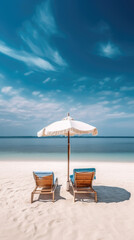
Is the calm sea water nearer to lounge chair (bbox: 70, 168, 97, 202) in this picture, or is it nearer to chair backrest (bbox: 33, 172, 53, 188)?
lounge chair (bbox: 70, 168, 97, 202)

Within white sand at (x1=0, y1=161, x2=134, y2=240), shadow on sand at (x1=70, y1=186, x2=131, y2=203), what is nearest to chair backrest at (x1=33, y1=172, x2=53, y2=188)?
white sand at (x1=0, y1=161, x2=134, y2=240)

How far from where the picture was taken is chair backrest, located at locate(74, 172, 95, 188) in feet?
12.9

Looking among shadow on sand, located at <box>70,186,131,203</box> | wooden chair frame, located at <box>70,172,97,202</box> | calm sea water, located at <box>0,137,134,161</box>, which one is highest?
wooden chair frame, located at <box>70,172,97,202</box>

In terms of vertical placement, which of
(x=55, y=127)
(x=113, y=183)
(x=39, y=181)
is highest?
(x=55, y=127)

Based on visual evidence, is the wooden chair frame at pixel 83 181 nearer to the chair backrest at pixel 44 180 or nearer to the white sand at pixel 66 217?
the white sand at pixel 66 217

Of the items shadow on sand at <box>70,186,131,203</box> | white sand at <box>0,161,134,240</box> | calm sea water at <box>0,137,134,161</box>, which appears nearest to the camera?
white sand at <box>0,161,134,240</box>

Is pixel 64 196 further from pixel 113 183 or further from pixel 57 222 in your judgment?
pixel 113 183

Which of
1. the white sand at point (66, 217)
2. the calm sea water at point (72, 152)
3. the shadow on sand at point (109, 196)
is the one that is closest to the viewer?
the white sand at point (66, 217)

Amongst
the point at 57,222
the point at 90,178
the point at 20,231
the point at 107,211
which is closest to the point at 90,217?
the point at 107,211

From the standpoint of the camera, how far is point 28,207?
346cm

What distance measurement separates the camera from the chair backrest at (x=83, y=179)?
3.93 m

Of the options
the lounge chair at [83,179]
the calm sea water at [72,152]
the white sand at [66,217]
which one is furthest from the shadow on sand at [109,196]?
the calm sea water at [72,152]

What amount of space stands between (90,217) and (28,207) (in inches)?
61.1

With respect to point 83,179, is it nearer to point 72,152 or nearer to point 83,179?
point 83,179
